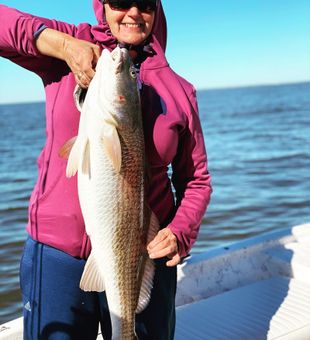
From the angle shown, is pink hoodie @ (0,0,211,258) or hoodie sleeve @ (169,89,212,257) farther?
hoodie sleeve @ (169,89,212,257)

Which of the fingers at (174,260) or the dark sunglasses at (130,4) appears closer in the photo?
the dark sunglasses at (130,4)

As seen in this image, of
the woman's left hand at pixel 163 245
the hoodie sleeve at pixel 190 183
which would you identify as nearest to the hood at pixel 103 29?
the hoodie sleeve at pixel 190 183

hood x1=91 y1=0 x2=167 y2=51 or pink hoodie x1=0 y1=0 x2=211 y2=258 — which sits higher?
hood x1=91 y1=0 x2=167 y2=51

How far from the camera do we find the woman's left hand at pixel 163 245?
264cm

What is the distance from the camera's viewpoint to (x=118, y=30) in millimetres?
2668

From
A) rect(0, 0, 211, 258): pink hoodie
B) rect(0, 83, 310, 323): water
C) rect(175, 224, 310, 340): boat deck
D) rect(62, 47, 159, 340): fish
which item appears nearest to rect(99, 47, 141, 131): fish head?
rect(62, 47, 159, 340): fish

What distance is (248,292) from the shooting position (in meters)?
4.95

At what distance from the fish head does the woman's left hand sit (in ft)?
1.87

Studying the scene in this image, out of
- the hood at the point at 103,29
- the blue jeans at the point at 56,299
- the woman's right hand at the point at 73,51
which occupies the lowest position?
the blue jeans at the point at 56,299

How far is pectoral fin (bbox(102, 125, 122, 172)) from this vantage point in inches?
95.9

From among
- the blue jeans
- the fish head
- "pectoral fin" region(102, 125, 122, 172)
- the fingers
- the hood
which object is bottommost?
→ the blue jeans

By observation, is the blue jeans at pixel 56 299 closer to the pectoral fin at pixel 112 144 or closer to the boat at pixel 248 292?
the pectoral fin at pixel 112 144

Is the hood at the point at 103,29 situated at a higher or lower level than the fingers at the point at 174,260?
higher

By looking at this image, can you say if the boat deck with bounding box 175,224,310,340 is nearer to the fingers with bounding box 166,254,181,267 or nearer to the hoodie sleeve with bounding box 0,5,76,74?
the fingers with bounding box 166,254,181,267
